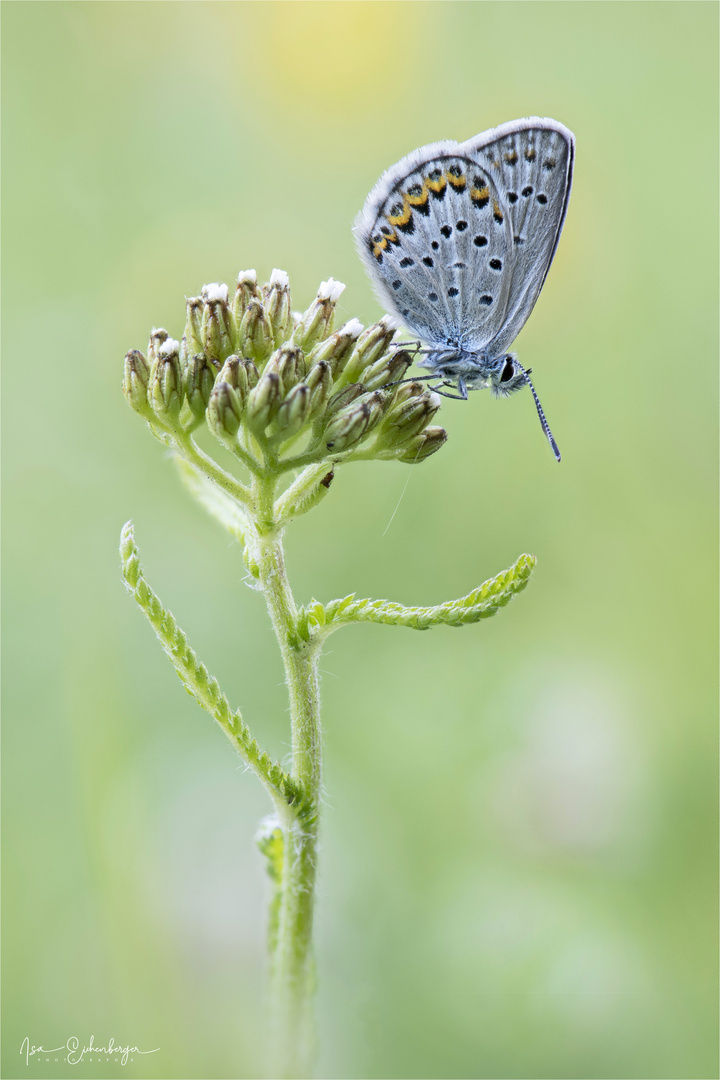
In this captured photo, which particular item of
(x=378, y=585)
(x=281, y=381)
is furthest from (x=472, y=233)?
(x=378, y=585)

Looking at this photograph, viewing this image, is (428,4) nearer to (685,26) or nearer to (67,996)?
(685,26)

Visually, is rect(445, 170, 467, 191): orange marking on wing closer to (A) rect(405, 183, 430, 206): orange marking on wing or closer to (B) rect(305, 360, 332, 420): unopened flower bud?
(A) rect(405, 183, 430, 206): orange marking on wing

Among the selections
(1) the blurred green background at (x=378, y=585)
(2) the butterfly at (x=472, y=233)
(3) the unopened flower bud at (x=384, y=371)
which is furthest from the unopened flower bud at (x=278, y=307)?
(1) the blurred green background at (x=378, y=585)

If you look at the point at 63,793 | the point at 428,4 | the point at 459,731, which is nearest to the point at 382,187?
the point at 459,731

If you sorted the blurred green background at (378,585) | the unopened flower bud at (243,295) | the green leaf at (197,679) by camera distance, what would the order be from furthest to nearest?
the blurred green background at (378,585)
the unopened flower bud at (243,295)
the green leaf at (197,679)

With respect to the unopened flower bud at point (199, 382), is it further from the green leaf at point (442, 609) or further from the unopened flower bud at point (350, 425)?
the green leaf at point (442, 609)

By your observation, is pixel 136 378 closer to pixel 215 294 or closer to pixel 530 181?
pixel 215 294
